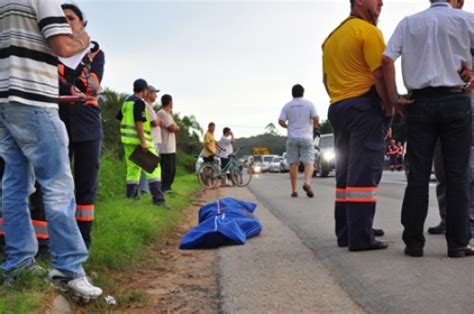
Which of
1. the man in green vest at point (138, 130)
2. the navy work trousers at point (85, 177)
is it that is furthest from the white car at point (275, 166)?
the navy work trousers at point (85, 177)

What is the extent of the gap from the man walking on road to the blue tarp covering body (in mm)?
4144

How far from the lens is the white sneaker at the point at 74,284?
330 cm

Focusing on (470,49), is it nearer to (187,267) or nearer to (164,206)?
(187,267)

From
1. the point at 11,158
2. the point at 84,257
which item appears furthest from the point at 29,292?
the point at 11,158

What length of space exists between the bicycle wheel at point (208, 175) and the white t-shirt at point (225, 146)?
1.33 meters

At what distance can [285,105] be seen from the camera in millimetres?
10719

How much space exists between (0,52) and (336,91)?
287cm

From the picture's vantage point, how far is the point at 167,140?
10094 millimetres

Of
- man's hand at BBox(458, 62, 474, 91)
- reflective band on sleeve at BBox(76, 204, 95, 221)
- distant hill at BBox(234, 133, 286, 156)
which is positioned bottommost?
distant hill at BBox(234, 133, 286, 156)

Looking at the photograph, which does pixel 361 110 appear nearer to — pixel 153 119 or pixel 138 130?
pixel 138 130

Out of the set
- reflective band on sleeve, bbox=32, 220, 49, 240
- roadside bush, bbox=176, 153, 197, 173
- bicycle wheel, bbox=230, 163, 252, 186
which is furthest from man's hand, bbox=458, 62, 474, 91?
roadside bush, bbox=176, 153, 197, 173

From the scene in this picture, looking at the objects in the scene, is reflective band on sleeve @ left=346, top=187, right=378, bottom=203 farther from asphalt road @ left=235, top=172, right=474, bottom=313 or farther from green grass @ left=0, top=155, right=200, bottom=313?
green grass @ left=0, top=155, right=200, bottom=313

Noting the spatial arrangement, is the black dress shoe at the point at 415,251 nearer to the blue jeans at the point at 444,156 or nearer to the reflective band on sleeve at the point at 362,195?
the blue jeans at the point at 444,156

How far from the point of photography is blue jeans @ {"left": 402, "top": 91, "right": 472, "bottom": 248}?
438cm
